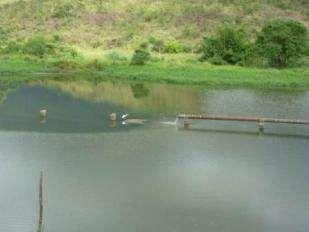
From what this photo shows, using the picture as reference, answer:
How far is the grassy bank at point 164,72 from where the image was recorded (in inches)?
1731

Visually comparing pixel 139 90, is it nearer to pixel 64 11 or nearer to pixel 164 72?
pixel 164 72

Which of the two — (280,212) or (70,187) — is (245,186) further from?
(70,187)

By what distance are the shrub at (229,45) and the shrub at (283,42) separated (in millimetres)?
1710

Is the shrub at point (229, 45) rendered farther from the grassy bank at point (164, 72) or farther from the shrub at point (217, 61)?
the grassy bank at point (164, 72)

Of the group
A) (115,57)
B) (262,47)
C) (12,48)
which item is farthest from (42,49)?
(262,47)

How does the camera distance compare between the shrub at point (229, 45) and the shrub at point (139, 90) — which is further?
the shrub at point (229, 45)

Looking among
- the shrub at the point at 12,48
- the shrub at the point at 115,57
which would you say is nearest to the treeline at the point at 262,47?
the shrub at the point at 115,57

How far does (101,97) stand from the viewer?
38.9 metres

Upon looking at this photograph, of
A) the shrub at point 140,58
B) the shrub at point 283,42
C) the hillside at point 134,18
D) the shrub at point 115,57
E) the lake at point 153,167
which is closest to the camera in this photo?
the lake at point 153,167

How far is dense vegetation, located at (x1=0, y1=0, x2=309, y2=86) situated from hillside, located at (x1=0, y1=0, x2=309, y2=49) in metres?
0.11

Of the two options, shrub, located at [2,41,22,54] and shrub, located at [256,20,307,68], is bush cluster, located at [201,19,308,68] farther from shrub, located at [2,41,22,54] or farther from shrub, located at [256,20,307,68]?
shrub, located at [2,41,22,54]

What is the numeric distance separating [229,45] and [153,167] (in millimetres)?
28095

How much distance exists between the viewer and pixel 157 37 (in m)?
62.0

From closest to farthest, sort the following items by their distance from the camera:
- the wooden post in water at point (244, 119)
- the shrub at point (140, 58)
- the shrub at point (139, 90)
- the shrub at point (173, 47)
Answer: the wooden post in water at point (244, 119) → the shrub at point (139, 90) → the shrub at point (140, 58) → the shrub at point (173, 47)
